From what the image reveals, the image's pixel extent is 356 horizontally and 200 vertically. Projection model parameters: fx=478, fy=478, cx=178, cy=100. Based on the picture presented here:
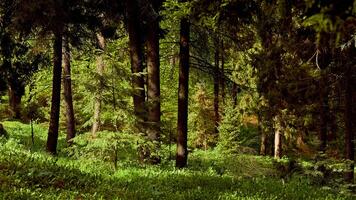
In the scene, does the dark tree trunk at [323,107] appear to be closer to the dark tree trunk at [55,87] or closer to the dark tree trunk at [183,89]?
the dark tree trunk at [183,89]

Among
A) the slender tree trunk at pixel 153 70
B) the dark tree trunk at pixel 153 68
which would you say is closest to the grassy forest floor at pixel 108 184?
the slender tree trunk at pixel 153 70

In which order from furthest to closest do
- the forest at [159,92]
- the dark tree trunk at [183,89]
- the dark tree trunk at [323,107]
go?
1. the dark tree trunk at [323,107]
2. the dark tree trunk at [183,89]
3. the forest at [159,92]

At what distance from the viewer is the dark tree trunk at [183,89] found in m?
16.4

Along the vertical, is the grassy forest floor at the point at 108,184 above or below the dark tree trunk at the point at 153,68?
below

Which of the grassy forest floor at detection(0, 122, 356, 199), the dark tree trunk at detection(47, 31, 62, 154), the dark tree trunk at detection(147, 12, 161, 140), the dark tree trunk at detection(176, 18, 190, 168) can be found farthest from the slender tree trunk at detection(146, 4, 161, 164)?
the dark tree trunk at detection(47, 31, 62, 154)

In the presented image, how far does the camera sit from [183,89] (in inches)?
656

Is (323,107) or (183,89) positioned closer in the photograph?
(183,89)

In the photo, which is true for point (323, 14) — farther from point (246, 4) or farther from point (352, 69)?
point (352, 69)

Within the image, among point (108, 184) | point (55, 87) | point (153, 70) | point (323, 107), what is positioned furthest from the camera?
point (323, 107)

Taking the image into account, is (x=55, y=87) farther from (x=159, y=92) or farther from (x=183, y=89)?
(x=183, y=89)

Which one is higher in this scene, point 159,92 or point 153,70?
point 153,70

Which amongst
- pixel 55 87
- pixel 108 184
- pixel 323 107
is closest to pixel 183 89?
pixel 55 87

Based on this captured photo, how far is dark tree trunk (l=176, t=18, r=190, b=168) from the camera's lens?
16359mm

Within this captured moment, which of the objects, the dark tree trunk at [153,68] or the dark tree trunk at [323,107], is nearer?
the dark tree trunk at [153,68]
